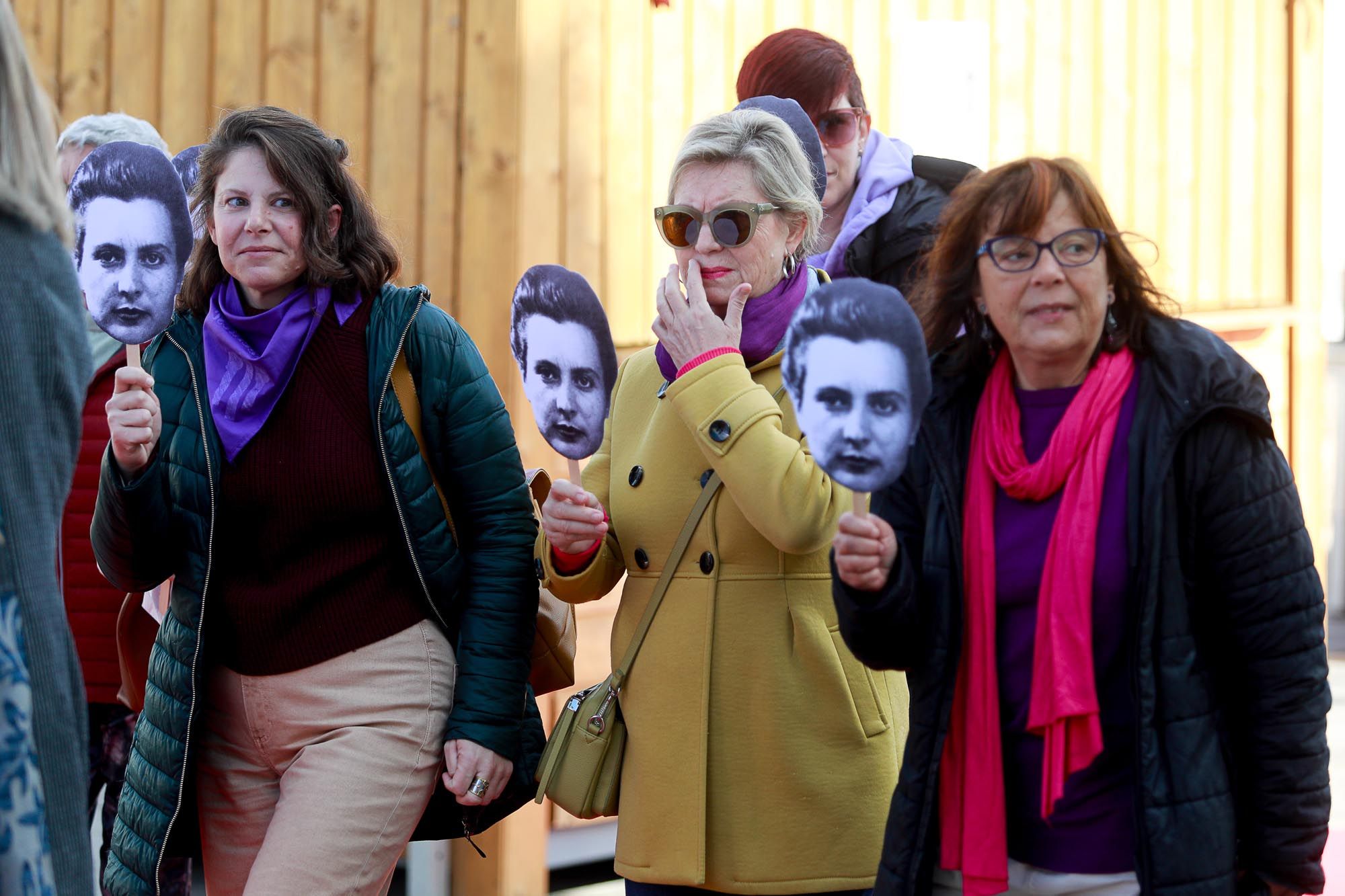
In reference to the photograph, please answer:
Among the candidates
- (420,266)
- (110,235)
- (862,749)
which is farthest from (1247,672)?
(420,266)

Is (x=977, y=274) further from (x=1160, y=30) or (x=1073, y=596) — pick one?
(x=1160, y=30)

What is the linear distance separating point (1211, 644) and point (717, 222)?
40.8 inches

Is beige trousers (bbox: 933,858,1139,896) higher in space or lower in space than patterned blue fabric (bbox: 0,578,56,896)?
lower

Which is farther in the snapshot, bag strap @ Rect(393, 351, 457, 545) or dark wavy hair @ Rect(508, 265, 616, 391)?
bag strap @ Rect(393, 351, 457, 545)

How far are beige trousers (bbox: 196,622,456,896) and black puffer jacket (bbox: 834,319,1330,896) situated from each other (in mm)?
877

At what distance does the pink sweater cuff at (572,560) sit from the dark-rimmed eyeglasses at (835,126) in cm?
126

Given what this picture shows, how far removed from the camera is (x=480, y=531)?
2.71 metres

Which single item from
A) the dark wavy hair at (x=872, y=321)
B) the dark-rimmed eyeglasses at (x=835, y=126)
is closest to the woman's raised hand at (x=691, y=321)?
the dark wavy hair at (x=872, y=321)

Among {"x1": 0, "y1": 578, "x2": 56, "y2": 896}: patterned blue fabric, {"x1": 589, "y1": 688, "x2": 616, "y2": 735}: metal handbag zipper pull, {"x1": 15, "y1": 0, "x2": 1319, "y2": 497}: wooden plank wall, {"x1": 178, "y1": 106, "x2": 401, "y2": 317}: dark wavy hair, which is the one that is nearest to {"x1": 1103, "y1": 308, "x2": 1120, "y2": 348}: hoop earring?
{"x1": 589, "y1": 688, "x2": 616, "y2": 735}: metal handbag zipper pull

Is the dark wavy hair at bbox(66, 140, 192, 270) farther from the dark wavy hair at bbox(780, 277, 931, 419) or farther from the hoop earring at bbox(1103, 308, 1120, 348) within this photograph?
the hoop earring at bbox(1103, 308, 1120, 348)

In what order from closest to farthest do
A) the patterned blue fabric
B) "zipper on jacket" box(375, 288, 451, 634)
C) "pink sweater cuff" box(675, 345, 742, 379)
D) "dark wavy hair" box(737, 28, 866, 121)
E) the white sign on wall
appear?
the patterned blue fabric, "pink sweater cuff" box(675, 345, 742, 379), "zipper on jacket" box(375, 288, 451, 634), "dark wavy hair" box(737, 28, 866, 121), the white sign on wall

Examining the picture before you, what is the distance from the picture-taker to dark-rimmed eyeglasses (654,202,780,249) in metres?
2.53

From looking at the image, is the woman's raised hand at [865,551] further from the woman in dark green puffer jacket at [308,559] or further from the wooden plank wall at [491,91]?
the wooden plank wall at [491,91]

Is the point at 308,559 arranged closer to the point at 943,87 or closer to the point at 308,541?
the point at 308,541
